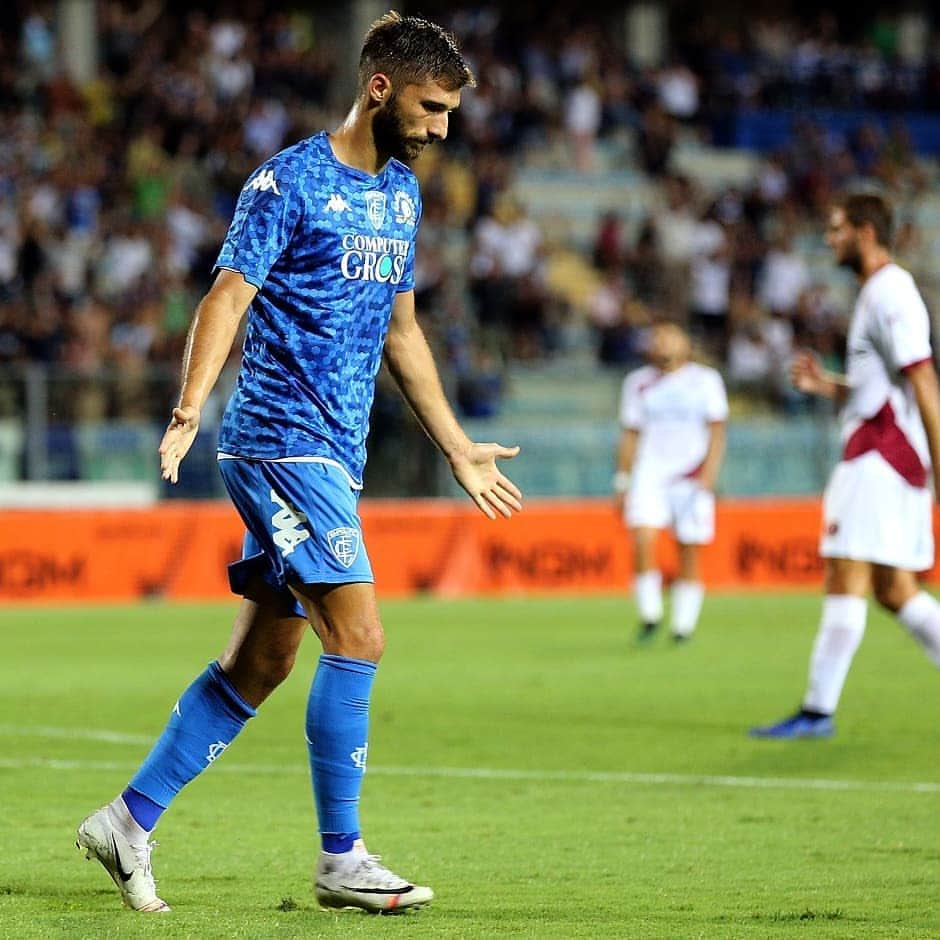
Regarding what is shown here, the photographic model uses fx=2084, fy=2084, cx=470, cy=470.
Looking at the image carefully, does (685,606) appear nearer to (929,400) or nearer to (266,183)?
(929,400)

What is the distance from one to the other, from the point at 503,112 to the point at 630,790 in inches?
856

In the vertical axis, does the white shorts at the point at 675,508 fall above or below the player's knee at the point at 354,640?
below

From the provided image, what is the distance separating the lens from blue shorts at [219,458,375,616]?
5770 millimetres

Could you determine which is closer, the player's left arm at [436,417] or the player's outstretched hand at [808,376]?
the player's left arm at [436,417]

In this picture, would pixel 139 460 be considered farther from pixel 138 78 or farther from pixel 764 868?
pixel 764 868

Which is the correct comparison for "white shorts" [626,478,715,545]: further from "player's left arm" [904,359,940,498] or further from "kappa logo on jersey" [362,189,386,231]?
"kappa logo on jersey" [362,189,386,231]

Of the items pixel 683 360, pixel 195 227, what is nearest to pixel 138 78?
pixel 195 227

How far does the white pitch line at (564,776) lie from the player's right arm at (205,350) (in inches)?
142

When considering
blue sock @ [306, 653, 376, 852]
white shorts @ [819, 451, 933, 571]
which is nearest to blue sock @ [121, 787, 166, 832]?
blue sock @ [306, 653, 376, 852]

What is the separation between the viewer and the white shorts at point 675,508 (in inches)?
631

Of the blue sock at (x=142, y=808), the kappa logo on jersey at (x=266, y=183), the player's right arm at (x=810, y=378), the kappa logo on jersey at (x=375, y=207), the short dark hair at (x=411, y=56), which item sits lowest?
the blue sock at (x=142, y=808)

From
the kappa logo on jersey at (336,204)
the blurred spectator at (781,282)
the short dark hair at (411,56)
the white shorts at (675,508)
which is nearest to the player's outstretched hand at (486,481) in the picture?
the kappa logo on jersey at (336,204)

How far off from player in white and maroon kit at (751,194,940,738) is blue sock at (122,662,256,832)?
162 inches

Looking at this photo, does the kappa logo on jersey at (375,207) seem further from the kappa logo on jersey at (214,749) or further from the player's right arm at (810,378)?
the player's right arm at (810,378)
